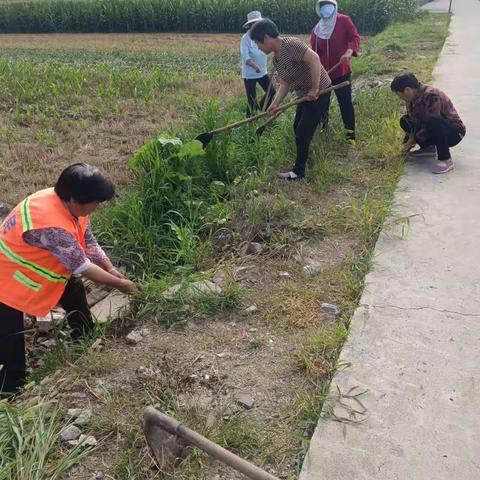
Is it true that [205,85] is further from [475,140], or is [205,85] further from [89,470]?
[89,470]

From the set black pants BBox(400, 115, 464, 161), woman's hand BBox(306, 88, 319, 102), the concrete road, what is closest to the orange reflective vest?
the concrete road

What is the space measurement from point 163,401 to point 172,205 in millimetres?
2473

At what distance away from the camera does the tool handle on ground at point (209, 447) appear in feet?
6.11

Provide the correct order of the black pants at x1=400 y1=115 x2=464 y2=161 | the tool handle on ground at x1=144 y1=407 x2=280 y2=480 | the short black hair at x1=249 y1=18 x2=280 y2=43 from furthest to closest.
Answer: the black pants at x1=400 y1=115 x2=464 y2=161 → the short black hair at x1=249 y1=18 x2=280 y2=43 → the tool handle on ground at x1=144 y1=407 x2=280 y2=480

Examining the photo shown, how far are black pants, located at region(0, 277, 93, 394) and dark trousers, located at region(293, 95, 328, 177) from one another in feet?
8.38

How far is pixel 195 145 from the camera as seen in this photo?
15.8 feet

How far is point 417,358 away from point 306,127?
2694mm

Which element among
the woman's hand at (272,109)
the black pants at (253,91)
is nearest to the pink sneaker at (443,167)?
the woman's hand at (272,109)

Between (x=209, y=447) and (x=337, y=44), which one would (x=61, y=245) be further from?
(x=337, y=44)

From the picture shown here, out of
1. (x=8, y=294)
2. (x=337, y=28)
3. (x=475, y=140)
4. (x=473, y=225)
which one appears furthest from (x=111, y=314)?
(x=475, y=140)

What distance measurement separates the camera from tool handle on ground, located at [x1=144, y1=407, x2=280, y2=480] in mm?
1863

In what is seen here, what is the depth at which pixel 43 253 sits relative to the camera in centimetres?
273

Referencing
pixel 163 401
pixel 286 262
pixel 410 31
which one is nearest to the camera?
pixel 163 401

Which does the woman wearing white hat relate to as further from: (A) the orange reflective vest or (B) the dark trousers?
(A) the orange reflective vest
